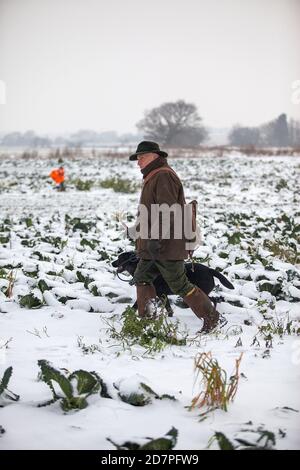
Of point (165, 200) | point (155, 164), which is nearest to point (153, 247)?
point (165, 200)

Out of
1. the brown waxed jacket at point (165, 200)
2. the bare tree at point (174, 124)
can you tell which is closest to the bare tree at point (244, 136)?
the bare tree at point (174, 124)

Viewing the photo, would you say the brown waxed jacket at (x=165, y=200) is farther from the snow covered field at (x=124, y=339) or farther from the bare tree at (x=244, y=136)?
the bare tree at (x=244, y=136)

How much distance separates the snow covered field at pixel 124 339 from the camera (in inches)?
94.5

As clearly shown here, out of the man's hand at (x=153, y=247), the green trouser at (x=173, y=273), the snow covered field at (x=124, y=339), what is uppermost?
the man's hand at (x=153, y=247)

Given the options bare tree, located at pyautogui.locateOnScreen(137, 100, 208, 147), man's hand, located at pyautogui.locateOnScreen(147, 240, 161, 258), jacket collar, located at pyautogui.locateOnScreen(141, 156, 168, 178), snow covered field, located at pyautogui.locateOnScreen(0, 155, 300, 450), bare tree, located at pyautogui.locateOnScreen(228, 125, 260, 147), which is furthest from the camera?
bare tree, located at pyautogui.locateOnScreen(228, 125, 260, 147)

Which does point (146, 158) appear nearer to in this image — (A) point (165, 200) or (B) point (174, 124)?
(A) point (165, 200)

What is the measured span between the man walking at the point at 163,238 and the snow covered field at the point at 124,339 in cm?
33

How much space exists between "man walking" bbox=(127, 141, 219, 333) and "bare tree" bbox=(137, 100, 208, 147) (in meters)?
67.9

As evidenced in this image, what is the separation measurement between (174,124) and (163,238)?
237ft

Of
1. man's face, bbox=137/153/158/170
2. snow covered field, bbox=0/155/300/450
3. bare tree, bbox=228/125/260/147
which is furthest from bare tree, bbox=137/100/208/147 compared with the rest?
man's face, bbox=137/153/158/170

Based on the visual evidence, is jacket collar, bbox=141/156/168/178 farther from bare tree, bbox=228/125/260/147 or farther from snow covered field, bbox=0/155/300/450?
bare tree, bbox=228/125/260/147

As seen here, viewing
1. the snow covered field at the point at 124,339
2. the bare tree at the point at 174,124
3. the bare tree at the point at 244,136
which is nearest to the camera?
the snow covered field at the point at 124,339

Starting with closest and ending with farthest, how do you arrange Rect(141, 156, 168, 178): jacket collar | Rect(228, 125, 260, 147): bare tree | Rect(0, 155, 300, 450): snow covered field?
Rect(0, 155, 300, 450): snow covered field < Rect(141, 156, 168, 178): jacket collar < Rect(228, 125, 260, 147): bare tree

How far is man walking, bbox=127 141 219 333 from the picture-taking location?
3912mm
